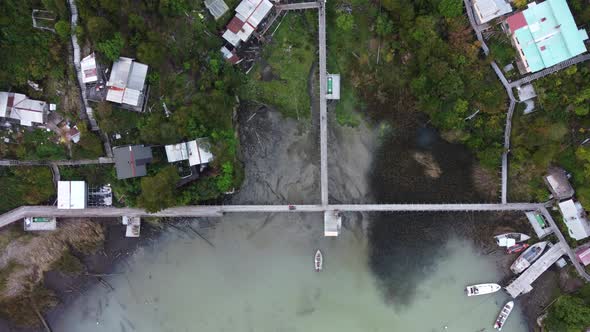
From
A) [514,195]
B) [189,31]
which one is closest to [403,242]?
[514,195]

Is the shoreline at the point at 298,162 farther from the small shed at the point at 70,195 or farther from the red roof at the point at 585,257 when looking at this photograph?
the red roof at the point at 585,257

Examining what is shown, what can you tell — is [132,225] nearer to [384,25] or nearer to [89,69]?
[89,69]

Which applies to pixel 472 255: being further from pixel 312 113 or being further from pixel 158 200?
pixel 158 200

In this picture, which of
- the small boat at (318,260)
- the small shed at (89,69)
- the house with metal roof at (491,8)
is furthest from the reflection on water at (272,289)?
the house with metal roof at (491,8)

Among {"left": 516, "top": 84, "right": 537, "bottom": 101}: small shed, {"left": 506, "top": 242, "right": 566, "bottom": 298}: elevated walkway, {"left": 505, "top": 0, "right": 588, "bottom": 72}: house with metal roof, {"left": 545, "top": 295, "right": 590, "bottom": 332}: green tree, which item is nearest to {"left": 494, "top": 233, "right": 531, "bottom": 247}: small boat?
{"left": 506, "top": 242, "right": 566, "bottom": 298}: elevated walkway

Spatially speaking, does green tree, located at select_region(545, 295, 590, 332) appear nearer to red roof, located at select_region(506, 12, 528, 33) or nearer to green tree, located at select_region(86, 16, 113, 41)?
red roof, located at select_region(506, 12, 528, 33)

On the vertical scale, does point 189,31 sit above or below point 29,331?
above
